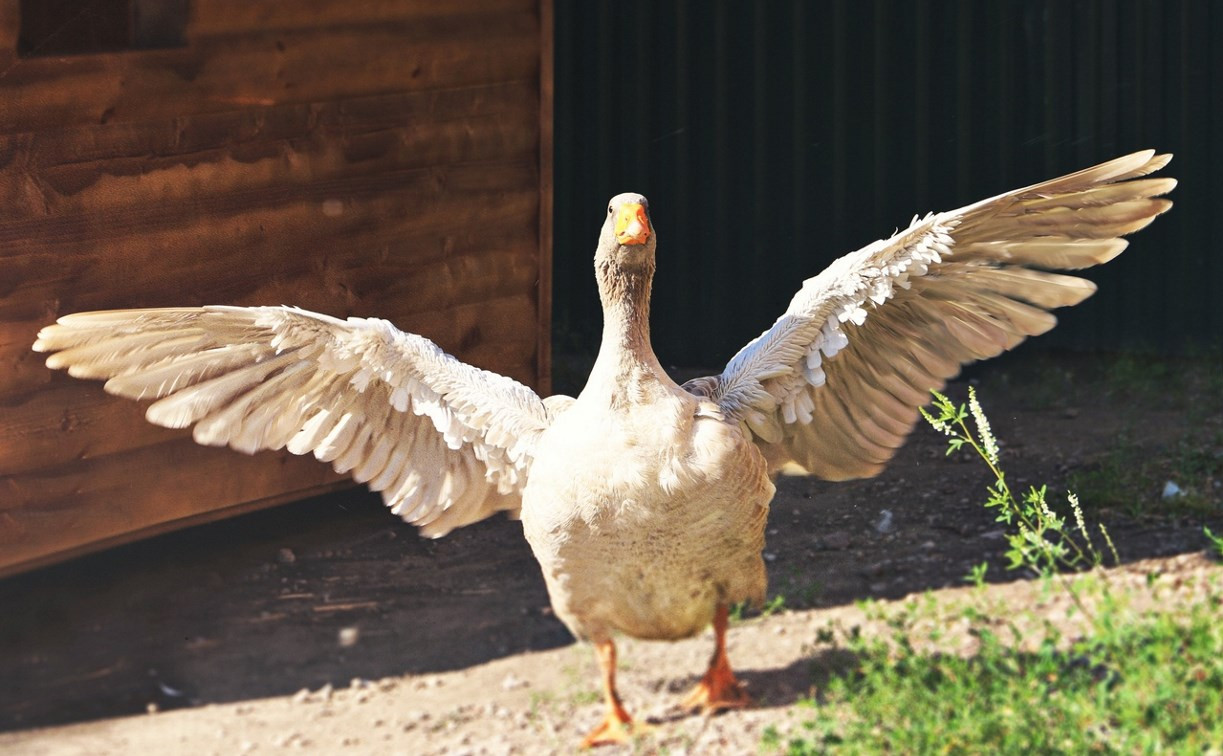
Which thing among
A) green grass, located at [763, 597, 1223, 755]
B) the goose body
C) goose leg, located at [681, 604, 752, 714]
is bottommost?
goose leg, located at [681, 604, 752, 714]

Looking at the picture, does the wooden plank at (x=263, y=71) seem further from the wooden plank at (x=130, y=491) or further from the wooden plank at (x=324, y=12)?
the wooden plank at (x=130, y=491)

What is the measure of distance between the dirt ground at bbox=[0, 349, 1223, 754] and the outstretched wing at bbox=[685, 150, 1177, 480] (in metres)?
0.84

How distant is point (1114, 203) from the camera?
479 cm

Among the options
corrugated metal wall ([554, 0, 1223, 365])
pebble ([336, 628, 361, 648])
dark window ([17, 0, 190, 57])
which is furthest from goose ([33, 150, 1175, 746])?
corrugated metal wall ([554, 0, 1223, 365])

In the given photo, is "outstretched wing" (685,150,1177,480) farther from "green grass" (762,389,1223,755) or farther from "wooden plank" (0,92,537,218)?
"wooden plank" (0,92,537,218)

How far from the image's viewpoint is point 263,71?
6.38 metres

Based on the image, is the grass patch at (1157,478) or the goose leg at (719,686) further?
the grass patch at (1157,478)

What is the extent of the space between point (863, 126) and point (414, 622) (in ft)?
14.8

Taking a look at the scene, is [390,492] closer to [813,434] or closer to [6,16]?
[813,434]

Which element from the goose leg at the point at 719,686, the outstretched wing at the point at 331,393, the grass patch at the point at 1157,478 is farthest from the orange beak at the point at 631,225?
the grass patch at the point at 1157,478

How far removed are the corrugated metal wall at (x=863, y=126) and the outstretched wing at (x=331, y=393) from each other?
442 cm

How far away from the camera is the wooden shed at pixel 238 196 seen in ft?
18.8

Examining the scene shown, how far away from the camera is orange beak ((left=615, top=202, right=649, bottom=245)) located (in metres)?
4.58

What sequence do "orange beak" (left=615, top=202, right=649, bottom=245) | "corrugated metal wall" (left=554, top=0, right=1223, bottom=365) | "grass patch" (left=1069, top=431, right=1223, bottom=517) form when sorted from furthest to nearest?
"corrugated metal wall" (left=554, top=0, right=1223, bottom=365) → "grass patch" (left=1069, top=431, right=1223, bottom=517) → "orange beak" (left=615, top=202, right=649, bottom=245)
